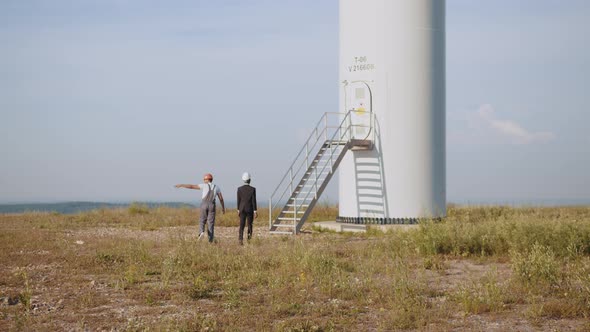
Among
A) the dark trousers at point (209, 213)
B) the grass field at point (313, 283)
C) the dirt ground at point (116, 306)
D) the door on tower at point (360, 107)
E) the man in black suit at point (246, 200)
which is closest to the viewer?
the dirt ground at point (116, 306)

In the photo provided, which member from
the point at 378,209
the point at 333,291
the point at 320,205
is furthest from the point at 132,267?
the point at 320,205

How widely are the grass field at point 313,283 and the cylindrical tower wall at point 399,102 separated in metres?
4.37

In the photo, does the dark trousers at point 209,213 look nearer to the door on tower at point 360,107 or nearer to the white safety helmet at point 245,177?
the white safety helmet at point 245,177

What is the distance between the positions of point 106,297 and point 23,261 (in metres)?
5.21

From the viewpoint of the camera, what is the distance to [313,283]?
12797 mm

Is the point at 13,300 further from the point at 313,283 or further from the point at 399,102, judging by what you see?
the point at 399,102

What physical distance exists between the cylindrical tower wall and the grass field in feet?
14.3

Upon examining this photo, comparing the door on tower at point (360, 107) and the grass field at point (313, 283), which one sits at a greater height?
the door on tower at point (360, 107)

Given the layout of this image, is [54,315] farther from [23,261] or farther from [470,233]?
[470,233]

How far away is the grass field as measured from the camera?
10086 millimetres

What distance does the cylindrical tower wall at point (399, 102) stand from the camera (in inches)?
961

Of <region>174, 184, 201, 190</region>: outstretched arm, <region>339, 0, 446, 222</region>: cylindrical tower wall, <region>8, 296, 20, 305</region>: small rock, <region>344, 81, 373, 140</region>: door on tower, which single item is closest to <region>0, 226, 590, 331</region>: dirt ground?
<region>8, 296, 20, 305</region>: small rock

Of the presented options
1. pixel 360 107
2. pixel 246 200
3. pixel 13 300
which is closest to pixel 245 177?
pixel 246 200

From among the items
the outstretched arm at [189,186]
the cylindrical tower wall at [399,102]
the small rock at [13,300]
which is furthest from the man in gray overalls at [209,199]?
the small rock at [13,300]
